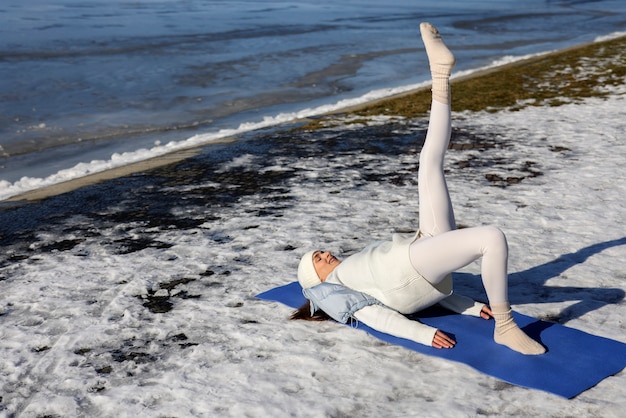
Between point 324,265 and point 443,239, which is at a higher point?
point 443,239

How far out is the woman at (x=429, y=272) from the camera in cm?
399

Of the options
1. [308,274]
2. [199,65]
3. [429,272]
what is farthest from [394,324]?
[199,65]

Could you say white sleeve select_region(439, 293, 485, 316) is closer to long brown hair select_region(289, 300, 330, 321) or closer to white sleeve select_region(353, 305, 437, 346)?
white sleeve select_region(353, 305, 437, 346)

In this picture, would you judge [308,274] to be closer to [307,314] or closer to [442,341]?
[307,314]

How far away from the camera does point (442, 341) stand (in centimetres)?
412

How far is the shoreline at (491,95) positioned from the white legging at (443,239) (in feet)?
16.2

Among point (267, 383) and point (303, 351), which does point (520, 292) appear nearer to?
point (303, 351)

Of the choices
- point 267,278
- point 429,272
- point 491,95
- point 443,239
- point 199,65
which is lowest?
point 199,65

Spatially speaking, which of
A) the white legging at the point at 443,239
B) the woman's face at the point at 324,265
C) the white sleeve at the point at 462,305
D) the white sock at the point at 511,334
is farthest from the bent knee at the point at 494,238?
the woman's face at the point at 324,265

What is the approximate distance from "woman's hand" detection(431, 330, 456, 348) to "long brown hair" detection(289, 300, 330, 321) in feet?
2.39

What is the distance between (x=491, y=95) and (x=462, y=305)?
8.84 m

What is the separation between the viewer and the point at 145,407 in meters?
3.76

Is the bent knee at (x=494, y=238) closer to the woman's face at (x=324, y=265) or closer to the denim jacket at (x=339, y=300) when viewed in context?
the denim jacket at (x=339, y=300)

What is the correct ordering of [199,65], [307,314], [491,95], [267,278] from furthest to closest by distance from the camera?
[199,65] < [491,95] < [267,278] < [307,314]
